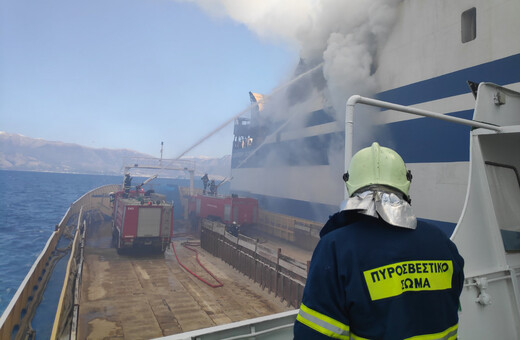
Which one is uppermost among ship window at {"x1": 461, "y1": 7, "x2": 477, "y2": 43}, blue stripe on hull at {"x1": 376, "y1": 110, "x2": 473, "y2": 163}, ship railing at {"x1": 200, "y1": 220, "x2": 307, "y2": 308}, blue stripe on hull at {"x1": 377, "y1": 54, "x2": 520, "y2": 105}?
ship window at {"x1": 461, "y1": 7, "x2": 477, "y2": 43}

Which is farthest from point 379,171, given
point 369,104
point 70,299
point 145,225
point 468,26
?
point 145,225

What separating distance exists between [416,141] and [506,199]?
800 cm

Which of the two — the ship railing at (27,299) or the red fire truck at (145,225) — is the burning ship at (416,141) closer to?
the ship railing at (27,299)

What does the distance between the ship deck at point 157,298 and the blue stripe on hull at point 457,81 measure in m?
8.90

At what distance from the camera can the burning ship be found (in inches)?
137

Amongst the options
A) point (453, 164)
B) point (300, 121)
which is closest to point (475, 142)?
point (453, 164)

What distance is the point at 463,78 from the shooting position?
10297mm

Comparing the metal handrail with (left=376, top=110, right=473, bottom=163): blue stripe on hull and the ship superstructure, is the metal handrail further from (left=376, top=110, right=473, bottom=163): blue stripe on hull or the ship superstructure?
the ship superstructure

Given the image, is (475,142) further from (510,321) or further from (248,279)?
(248,279)

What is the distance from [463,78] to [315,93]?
11077mm

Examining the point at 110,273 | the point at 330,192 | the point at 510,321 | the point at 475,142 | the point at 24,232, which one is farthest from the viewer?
the point at 24,232

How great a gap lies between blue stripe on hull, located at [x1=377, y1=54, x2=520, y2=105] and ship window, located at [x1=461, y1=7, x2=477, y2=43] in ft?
4.16

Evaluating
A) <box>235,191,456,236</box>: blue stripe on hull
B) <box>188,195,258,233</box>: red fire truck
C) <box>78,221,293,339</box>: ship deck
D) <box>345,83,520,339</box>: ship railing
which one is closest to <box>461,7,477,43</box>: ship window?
<box>345,83,520,339</box>: ship railing

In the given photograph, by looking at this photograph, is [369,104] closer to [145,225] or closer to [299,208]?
[145,225]
